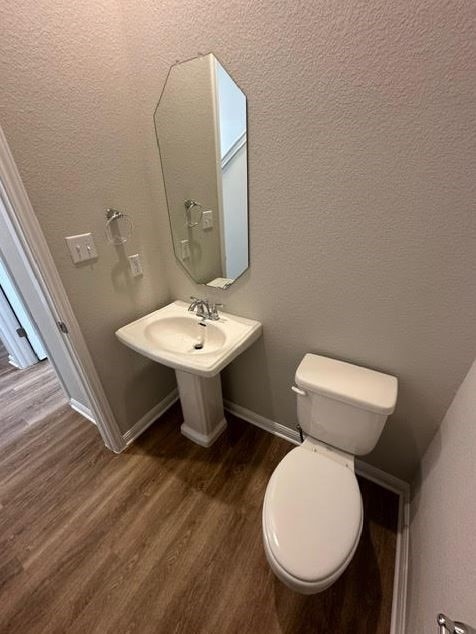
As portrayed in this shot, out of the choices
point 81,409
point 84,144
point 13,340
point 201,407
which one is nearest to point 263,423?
point 201,407

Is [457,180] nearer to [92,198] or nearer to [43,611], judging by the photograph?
[92,198]

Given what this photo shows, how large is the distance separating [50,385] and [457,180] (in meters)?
2.68

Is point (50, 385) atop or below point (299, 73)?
below

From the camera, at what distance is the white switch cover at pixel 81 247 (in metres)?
1.09

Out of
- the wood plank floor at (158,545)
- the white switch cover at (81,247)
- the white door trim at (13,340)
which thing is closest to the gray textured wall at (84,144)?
the white switch cover at (81,247)

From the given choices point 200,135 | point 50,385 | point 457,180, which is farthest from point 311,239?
point 50,385

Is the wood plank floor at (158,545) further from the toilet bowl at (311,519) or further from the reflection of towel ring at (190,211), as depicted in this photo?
the reflection of towel ring at (190,211)

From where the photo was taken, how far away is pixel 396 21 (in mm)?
674

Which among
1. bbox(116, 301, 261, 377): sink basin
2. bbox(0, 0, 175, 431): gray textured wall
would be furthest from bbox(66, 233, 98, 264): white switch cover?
bbox(116, 301, 261, 377): sink basin

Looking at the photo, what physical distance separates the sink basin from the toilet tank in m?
0.32

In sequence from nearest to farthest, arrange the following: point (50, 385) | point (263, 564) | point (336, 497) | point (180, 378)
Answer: point (336, 497)
point (263, 564)
point (180, 378)
point (50, 385)

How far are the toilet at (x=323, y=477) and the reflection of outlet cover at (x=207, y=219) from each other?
80cm

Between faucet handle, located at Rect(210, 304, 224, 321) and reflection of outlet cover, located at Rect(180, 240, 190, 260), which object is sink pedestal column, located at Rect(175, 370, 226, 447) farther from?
reflection of outlet cover, located at Rect(180, 240, 190, 260)

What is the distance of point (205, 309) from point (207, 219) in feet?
1.52
